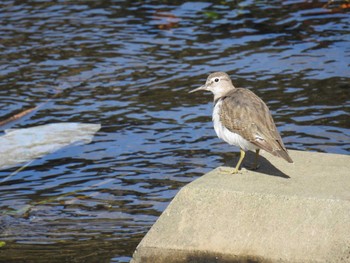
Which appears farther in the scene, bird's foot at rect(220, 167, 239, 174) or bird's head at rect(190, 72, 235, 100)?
bird's head at rect(190, 72, 235, 100)

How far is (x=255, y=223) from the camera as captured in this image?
6320 millimetres

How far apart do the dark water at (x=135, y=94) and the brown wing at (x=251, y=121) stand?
1.12 m

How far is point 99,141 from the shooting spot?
9.77m

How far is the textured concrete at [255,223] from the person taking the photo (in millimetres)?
6109

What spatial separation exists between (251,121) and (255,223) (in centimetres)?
103

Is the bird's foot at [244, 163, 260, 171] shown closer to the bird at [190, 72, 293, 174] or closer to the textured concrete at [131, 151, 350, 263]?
the bird at [190, 72, 293, 174]

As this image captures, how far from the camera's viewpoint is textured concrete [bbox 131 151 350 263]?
6.11 metres

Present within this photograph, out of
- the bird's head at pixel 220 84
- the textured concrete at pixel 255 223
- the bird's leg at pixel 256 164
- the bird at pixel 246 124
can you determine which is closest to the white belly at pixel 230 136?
the bird at pixel 246 124

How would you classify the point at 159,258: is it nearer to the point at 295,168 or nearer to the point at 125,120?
the point at 295,168

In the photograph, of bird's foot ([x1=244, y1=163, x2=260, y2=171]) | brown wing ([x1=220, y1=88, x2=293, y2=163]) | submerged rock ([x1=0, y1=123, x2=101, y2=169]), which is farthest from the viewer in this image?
submerged rock ([x1=0, y1=123, x2=101, y2=169])

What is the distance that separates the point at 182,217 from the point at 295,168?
3.60 feet

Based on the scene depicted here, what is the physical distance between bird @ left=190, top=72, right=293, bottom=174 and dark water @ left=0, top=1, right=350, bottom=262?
3.34 ft

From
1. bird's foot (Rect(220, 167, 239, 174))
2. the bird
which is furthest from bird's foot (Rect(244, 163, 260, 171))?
bird's foot (Rect(220, 167, 239, 174))

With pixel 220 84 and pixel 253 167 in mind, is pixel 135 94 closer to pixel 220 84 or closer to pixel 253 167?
pixel 220 84
